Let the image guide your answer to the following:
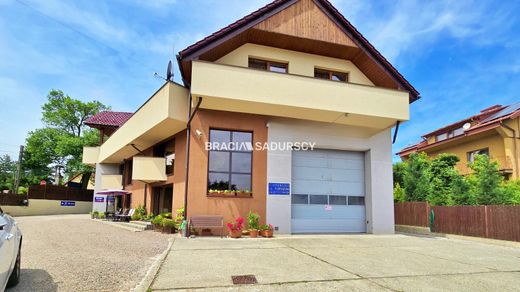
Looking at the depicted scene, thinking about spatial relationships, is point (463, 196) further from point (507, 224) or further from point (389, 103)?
point (389, 103)

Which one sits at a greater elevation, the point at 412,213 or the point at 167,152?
the point at 167,152

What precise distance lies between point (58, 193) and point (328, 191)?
28571 mm

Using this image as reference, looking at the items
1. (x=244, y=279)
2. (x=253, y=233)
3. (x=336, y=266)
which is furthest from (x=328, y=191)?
(x=244, y=279)

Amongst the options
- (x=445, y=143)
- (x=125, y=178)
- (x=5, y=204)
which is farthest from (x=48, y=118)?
(x=445, y=143)

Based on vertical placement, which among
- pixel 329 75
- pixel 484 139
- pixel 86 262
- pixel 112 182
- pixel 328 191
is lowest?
pixel 86 262

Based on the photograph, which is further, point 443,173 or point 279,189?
point 443,173

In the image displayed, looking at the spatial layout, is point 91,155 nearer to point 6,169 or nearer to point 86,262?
point 86,262

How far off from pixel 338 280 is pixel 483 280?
2873mm

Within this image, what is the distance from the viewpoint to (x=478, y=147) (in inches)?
1022

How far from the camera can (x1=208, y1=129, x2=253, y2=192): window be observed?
45.0 feet

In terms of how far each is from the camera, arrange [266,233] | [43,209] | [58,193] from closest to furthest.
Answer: [266,233]
[43,209]
[58,193]

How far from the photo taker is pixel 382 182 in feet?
51.5

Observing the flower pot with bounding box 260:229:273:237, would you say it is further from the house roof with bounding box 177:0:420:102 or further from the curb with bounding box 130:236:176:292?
the house roof with bounding box 177:0:420:102

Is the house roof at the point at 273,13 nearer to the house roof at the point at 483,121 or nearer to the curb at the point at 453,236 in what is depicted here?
the curb at the point at 453,236
